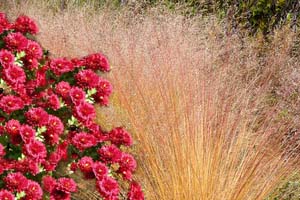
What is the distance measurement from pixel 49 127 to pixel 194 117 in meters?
1.13

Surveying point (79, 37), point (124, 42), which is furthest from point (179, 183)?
point (79, 37)

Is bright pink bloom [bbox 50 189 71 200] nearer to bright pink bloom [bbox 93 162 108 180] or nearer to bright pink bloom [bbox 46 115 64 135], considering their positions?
bright pink bloom [bbox 93 162 108 180]

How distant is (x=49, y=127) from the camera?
327cm

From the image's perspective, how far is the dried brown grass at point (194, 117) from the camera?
3.90 meters

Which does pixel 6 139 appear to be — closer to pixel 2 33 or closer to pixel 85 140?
pixel 85 140

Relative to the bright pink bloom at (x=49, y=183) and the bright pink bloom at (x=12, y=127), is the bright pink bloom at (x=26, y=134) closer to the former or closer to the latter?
the bright pink bloom at (x=12, y=127)

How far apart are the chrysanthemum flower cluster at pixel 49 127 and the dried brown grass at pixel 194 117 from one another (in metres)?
0.47

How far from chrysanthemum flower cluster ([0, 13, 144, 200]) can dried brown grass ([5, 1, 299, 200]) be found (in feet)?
1.56

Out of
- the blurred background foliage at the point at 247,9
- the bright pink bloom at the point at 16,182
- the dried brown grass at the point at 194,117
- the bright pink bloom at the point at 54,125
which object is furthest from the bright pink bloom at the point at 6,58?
the blurred background foliage at the point at 247,9

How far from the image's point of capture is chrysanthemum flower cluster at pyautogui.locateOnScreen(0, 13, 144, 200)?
318 centimetres

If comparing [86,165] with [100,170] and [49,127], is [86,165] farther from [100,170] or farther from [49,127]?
[49,127]

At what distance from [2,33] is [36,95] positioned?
0.43 metres

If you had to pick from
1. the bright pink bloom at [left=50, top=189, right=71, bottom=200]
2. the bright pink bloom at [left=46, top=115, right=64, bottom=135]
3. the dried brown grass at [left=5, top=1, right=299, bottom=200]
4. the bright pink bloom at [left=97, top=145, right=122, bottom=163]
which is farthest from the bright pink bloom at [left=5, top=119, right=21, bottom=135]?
the dried brown grass at [left=5, top=1, right=299, bottom=200]

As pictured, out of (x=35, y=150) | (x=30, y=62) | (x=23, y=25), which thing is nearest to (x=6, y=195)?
(x=35, y=150)
